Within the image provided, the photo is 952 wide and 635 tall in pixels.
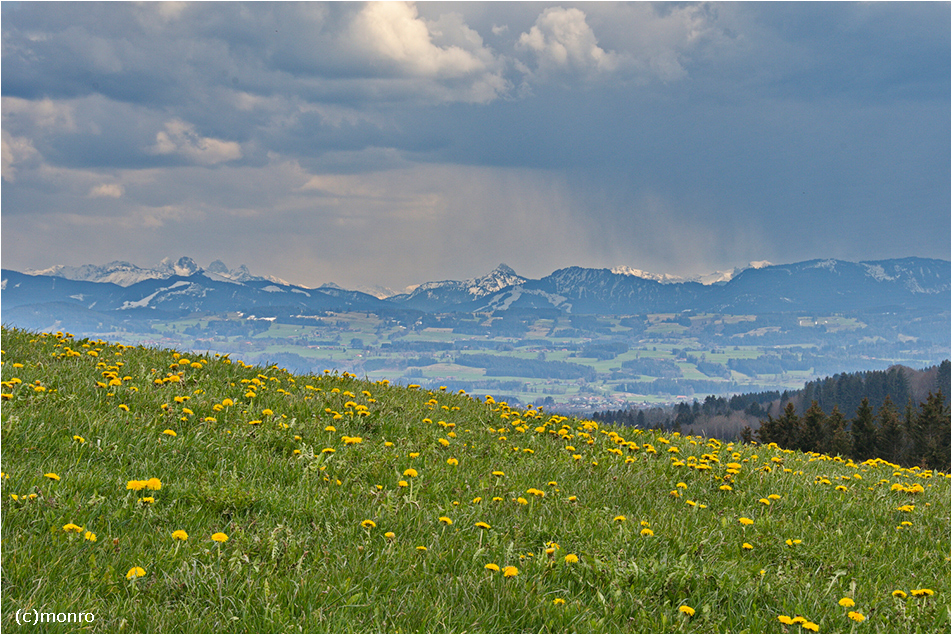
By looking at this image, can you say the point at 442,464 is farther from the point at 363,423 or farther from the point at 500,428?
the point at 500,428

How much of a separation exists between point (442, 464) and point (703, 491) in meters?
3.54

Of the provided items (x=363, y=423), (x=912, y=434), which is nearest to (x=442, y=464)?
(x=363, y=423)

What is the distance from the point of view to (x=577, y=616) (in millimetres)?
4883

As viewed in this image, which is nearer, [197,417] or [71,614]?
[71,614]

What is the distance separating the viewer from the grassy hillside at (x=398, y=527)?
4.78 metres

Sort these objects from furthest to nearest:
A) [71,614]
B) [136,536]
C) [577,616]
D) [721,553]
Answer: [721,553]
[136,536]
[577,616]
[71,614]

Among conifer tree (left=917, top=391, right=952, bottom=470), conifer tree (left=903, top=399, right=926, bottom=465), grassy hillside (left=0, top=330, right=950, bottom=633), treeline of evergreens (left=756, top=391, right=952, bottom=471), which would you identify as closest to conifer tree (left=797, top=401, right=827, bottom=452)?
treeline of evergreens (left=756, top=391, right=952, bottom=471)

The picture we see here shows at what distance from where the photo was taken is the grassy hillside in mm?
4781

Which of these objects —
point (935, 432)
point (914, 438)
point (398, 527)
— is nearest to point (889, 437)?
point (914, 438)

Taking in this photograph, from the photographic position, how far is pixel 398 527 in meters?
6.26

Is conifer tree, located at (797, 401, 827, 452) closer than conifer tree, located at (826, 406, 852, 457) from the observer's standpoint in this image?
No

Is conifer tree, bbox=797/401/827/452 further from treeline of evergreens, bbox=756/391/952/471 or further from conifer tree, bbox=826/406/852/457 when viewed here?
conifer tree, bbox=826/406/852/457

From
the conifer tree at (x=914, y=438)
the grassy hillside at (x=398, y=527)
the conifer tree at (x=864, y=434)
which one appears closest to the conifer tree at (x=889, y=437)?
the conifer tree at (x=864, y=434)

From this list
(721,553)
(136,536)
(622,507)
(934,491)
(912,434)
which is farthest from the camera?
(912,434)
